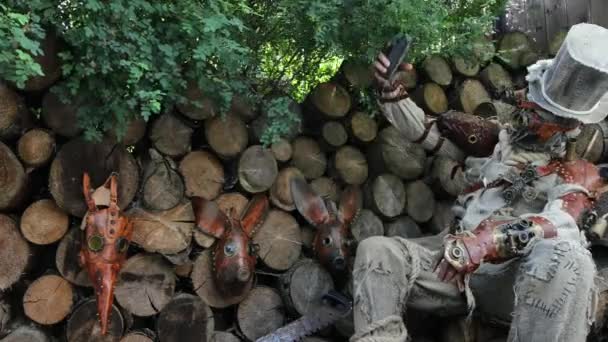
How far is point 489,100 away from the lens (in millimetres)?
3465

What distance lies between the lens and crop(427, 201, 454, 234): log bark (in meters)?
3.38

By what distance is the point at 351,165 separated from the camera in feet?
10.3

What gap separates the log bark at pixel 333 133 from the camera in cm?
307

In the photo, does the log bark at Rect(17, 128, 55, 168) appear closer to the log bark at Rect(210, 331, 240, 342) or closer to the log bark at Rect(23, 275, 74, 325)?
the log bark at Rect(23, 275, 74, 325)

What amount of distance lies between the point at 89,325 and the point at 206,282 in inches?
18.9

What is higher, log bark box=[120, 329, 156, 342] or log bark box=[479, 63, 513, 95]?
log bark box=[479, 63, 513, 95]

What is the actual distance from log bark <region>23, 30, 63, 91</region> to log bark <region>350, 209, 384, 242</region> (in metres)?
1.44

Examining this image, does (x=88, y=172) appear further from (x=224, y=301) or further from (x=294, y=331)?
(x=294, y=331)

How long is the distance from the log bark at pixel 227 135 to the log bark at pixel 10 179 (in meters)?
0.72

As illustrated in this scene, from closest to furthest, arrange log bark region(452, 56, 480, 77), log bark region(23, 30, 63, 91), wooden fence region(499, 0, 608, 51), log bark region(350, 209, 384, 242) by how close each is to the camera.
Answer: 1. log bark region(23, 30, 63, 91)
2. log bark region(350, 209, 384, 242)
3. log bark region(452, 56, 480, 77)
4. wooden fence region(499, 0, 608, 51)

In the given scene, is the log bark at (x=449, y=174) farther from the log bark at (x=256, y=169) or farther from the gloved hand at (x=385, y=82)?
the log bark at (x=256, y=169)

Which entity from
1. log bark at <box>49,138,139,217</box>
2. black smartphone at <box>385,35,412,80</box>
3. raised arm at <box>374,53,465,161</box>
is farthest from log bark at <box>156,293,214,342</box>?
black smartphone at <box>385,35,412,80</box>

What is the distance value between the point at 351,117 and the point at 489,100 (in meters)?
0.79

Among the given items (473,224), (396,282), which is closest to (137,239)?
(396,282)
